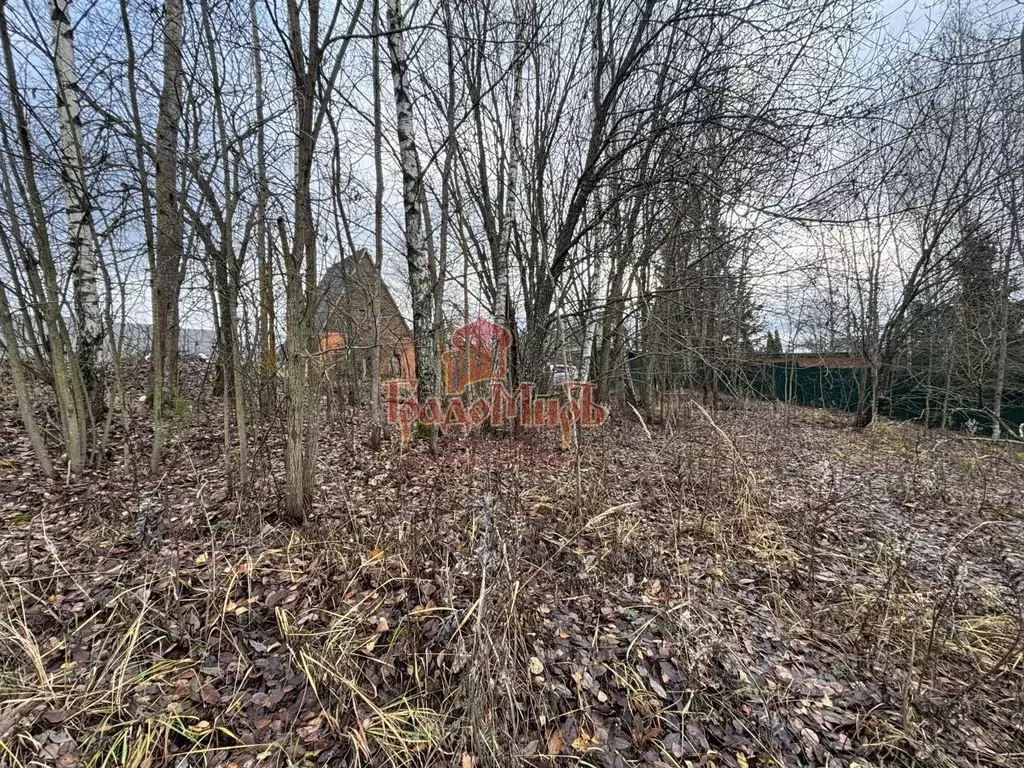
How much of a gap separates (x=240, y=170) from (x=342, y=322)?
2860mm

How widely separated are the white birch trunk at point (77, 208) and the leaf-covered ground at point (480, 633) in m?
1.09

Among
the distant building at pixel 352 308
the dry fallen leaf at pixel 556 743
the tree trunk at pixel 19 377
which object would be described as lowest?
the dry fallen leaf at pixel 556 743

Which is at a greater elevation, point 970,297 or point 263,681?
point 970,297

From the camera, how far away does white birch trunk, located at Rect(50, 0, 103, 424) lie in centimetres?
341

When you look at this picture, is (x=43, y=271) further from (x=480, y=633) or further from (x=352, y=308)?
(x=480, y=633)

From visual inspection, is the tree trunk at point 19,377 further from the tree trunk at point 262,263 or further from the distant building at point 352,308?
the distant building at point 352,308

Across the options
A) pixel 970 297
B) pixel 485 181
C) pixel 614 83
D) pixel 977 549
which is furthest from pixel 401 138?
pixel 970 297

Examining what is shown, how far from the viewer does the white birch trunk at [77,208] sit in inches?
134

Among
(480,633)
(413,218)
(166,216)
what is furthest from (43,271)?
(480,633)

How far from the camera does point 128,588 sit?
6.79 ft

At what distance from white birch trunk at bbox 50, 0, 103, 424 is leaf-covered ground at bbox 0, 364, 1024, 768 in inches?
42.9

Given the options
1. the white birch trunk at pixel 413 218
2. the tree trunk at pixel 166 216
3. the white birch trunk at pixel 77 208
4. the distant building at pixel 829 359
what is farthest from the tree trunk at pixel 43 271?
the distant building at pixel 829 359

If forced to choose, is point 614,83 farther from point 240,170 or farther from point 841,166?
point 240,170

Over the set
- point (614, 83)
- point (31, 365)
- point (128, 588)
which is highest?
point (614, 83)
